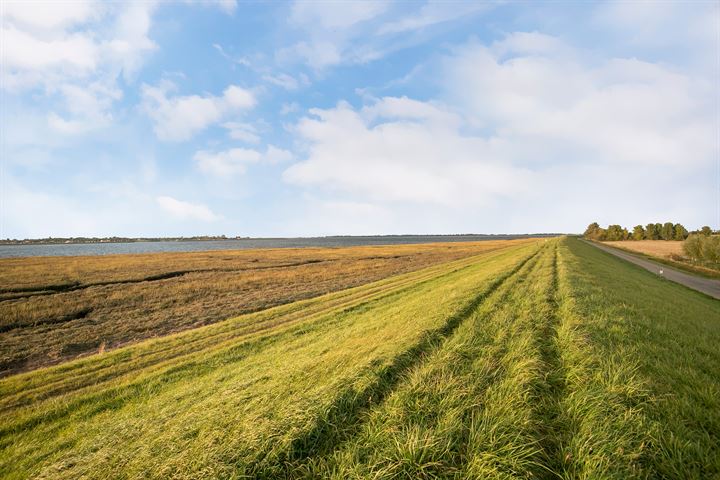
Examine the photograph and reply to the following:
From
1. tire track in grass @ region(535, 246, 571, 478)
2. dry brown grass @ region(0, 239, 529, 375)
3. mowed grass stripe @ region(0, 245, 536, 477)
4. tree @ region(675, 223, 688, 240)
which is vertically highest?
tree @ region(675, 223, 688, 240)

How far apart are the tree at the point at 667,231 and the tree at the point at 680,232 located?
1419 mm

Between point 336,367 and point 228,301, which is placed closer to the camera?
point 336,367

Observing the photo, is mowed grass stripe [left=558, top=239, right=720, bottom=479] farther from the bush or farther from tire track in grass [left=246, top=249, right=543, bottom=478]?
the bush

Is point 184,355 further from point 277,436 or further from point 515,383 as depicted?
point 515,383

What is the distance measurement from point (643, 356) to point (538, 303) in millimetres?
4200

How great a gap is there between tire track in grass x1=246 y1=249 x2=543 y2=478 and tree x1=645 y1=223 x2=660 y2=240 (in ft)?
700

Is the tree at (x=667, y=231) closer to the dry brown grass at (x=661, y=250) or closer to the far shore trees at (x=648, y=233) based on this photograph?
the far shore trees at (x=648, y=233)

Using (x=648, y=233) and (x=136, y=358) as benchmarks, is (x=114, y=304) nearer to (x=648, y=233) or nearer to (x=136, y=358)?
(x=136, y=358)

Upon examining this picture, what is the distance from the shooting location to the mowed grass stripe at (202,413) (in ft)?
14.0

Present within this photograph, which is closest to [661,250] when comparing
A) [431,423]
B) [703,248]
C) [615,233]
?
[703,248]

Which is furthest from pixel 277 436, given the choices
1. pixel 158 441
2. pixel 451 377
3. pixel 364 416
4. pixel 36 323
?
pixel 36 323

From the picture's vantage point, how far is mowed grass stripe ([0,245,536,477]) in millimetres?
4270

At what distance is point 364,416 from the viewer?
456cm

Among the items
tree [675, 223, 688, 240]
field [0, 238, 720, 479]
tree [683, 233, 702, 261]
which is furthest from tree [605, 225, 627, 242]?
field [0, 238, 720, 479]
